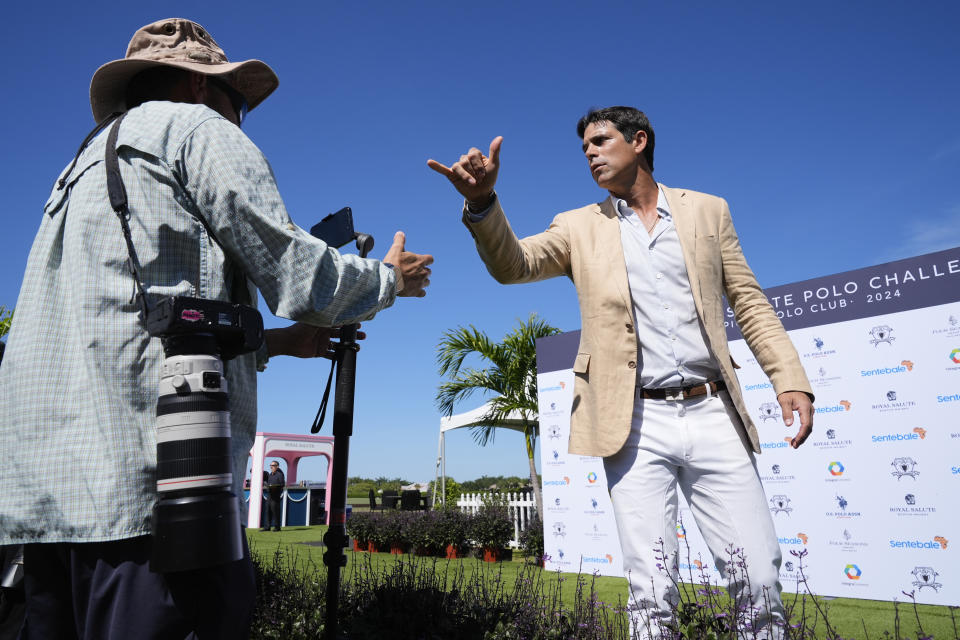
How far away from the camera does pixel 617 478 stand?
7.28ft

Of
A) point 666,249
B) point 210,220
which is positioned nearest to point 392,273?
point 210,220

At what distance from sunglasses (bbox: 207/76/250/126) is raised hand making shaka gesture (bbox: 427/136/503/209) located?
1.97 ft

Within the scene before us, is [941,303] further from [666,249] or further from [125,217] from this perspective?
[125,217]

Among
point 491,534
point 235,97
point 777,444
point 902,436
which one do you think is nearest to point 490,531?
point 491,534

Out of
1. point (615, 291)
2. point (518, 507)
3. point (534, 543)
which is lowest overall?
point (534, 543)

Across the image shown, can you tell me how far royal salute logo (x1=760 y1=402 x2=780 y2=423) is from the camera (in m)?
6.73

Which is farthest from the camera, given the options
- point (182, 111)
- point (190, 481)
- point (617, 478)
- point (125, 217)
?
point (617, 478)

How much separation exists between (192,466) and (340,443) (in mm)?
1283

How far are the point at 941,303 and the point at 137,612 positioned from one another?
681cm

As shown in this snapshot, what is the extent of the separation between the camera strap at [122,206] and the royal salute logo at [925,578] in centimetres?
662

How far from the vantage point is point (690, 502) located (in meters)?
2.27

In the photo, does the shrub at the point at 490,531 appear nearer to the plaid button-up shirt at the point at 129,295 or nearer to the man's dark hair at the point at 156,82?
the plaid button-up shirt at the point at 129,295

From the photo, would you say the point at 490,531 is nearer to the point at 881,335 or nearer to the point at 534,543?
the point at 534,543

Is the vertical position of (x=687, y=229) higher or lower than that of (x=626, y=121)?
lower
